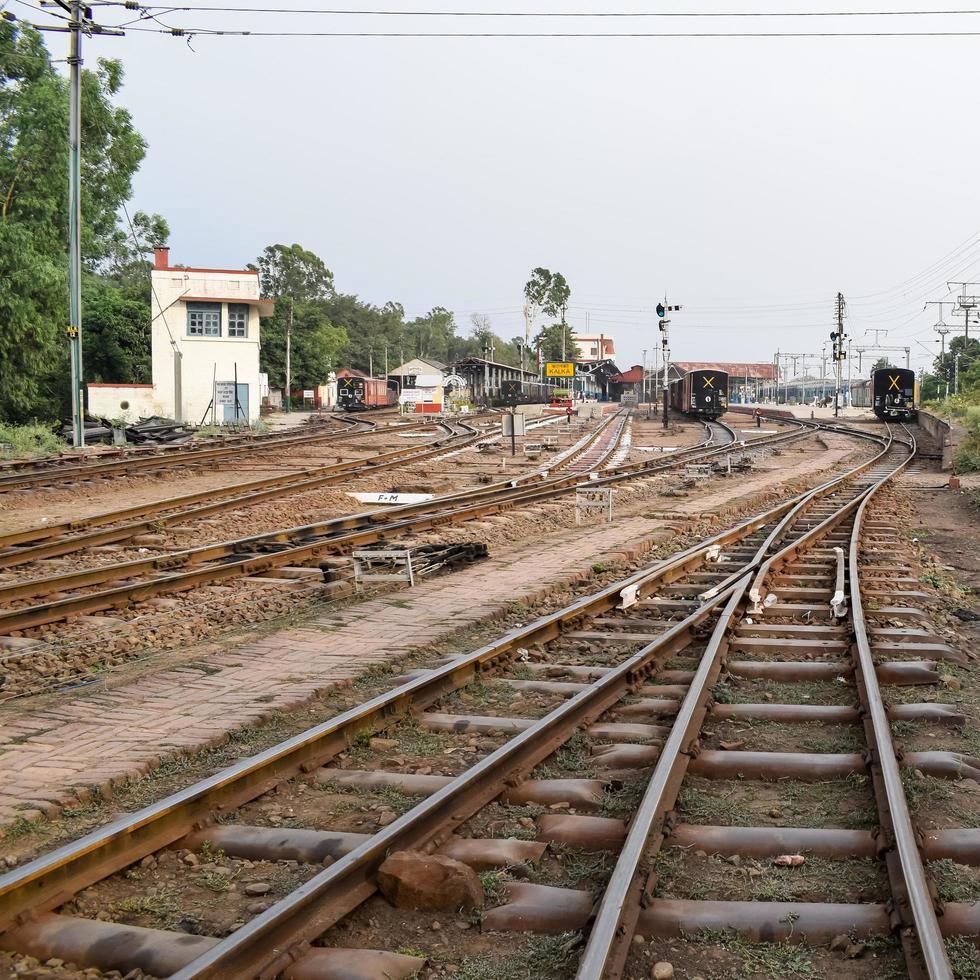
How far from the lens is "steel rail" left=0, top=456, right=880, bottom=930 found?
12.4 ft

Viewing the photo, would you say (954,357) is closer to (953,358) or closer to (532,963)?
(953,358)

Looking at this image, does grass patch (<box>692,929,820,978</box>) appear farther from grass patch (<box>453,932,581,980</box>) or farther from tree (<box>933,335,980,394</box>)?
tree (<box>933,335,980,394</box>)

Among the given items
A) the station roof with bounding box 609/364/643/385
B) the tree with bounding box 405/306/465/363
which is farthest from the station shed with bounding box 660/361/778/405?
the tree with bounding box 405/306/465/363

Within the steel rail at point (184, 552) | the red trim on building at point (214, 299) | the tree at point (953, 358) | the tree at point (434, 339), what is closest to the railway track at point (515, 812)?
the steel rail at point (184, 552)

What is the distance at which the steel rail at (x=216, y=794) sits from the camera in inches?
149

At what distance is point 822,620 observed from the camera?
9.12 m

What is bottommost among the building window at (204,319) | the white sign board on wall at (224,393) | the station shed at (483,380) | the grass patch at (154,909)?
the grass patch at (154,909)

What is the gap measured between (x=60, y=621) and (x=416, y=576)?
3.89m

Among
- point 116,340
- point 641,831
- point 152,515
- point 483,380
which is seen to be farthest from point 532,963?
point 483,380

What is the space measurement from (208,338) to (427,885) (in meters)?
43.7

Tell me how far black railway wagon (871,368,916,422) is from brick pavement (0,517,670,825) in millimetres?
47806

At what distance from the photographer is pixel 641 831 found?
425 cm

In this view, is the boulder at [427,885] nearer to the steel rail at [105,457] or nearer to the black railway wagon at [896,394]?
the steel rail at [105,457]

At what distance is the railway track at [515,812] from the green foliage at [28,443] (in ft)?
65.9
